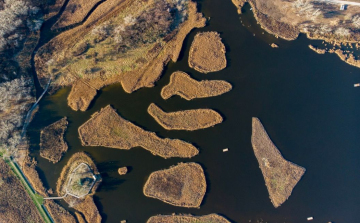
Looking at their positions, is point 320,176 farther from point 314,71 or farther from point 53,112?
point 53,112

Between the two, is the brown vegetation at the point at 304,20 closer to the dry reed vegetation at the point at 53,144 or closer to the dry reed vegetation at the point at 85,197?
the dry reed vegetation at the point at 85,197

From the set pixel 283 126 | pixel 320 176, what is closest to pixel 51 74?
pixel 283 126

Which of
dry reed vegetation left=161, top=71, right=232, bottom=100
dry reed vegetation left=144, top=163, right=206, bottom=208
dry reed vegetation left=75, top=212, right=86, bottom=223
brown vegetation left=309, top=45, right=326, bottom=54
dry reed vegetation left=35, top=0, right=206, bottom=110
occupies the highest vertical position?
dry reed vegetation left=35, top=0, right=206, bottom=110

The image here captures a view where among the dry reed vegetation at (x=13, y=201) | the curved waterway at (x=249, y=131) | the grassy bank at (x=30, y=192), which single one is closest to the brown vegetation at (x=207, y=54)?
the curved waterway at (x=249, y=131)

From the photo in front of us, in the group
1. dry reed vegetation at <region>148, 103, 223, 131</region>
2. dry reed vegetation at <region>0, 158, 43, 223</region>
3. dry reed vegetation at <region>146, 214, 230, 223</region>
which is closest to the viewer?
dry reed vegetation at <region>0, 158, 43, 223</region>

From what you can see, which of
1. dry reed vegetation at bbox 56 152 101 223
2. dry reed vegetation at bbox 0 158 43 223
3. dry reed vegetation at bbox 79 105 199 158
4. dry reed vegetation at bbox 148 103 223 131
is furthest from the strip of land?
dry reed vegetation at bbox 148 103 223 131

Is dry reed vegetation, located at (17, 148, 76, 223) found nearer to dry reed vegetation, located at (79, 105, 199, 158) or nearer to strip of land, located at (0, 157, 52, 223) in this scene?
strip of land, located at (0, 157, 52, 223)
